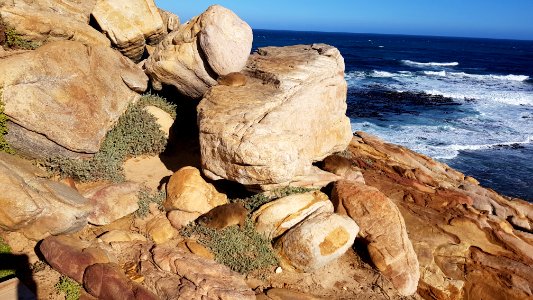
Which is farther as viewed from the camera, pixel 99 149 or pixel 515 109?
pixel 515 109

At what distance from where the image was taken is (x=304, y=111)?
38.6ft

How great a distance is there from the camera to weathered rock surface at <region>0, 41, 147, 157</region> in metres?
10.5

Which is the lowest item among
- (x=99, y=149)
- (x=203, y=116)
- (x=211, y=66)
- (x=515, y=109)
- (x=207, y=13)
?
(x=515, y=109)

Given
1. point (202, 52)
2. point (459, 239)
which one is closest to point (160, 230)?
point (202, 52)

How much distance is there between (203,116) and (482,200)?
11.7m

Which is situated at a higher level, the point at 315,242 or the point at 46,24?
the point at 46,24

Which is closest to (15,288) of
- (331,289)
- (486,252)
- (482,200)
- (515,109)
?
(331,289)

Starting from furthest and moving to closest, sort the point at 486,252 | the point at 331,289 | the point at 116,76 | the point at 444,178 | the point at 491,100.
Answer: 1. the point at 491,100
2. the point at 444,178
3. the point at 116,76
4. the point at 486,252
5. the point at 331,289

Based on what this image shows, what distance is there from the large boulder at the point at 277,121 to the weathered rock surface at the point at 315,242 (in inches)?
57.3

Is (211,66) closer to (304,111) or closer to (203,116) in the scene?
(203,116)

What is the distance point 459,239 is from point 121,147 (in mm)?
11080

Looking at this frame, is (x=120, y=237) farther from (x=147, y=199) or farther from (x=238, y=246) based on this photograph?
(x=238, y=246)

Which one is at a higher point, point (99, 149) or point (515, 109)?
point (99, 149)

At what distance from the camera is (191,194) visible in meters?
11.0
